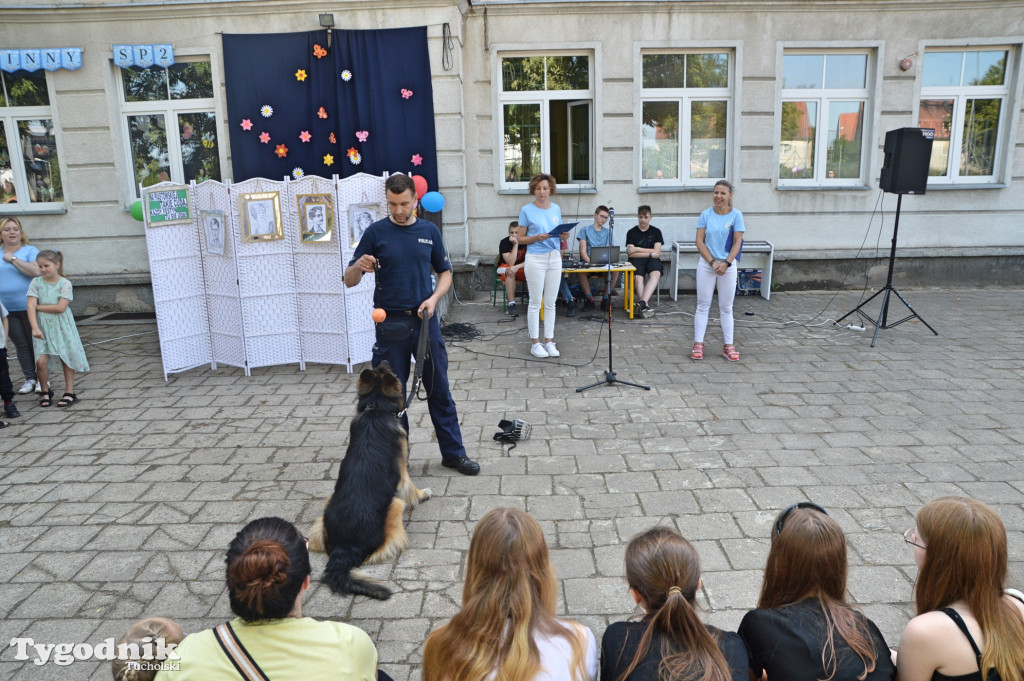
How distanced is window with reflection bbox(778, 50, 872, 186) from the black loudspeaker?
2.81 metres

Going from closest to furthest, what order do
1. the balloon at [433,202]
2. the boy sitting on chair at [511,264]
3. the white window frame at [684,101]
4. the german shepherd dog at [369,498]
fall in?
the german shepherd dog at [369,498]
the balloon at [433,202]
the boy sitting on chair at [511,264]
the white window frame at [684,101]

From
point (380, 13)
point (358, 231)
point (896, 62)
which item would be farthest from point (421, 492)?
point (896, 62)

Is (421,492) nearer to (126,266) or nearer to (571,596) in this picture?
(571,596)

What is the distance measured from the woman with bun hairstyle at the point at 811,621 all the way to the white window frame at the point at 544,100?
936cm

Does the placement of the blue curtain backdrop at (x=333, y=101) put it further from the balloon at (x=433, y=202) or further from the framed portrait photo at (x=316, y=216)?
the framed portrait photo at (x=316, y=216)

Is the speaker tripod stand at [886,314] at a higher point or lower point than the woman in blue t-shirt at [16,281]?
lower

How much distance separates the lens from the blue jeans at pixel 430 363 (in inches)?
195

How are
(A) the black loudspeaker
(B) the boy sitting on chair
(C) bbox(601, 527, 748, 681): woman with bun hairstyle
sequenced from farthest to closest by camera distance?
1. (B) the boy sitting on chair
2. (A) the black loudspeaker
3. (C) bbox(601, 527, 748, 681): woman with bun hairstyle

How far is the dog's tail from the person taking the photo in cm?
352

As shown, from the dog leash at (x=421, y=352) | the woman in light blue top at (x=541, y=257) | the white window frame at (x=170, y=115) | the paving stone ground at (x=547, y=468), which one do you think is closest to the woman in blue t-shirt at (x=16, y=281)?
the paving stone ground at (x=547, y=468)

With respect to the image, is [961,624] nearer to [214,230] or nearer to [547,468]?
[547,468]

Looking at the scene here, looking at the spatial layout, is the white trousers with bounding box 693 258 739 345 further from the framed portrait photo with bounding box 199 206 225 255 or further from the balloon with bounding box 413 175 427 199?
the framed portrait photo with bounding box 199 206 225 255

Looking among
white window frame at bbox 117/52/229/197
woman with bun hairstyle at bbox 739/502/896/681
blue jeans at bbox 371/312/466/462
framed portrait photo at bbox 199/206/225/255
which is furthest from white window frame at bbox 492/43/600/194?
woman with bun hairstyle at bbox 739/502/896/681

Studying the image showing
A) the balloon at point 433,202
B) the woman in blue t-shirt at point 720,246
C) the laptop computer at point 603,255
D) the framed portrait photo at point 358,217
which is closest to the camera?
the woman in blue t-shirt at point 720,246
